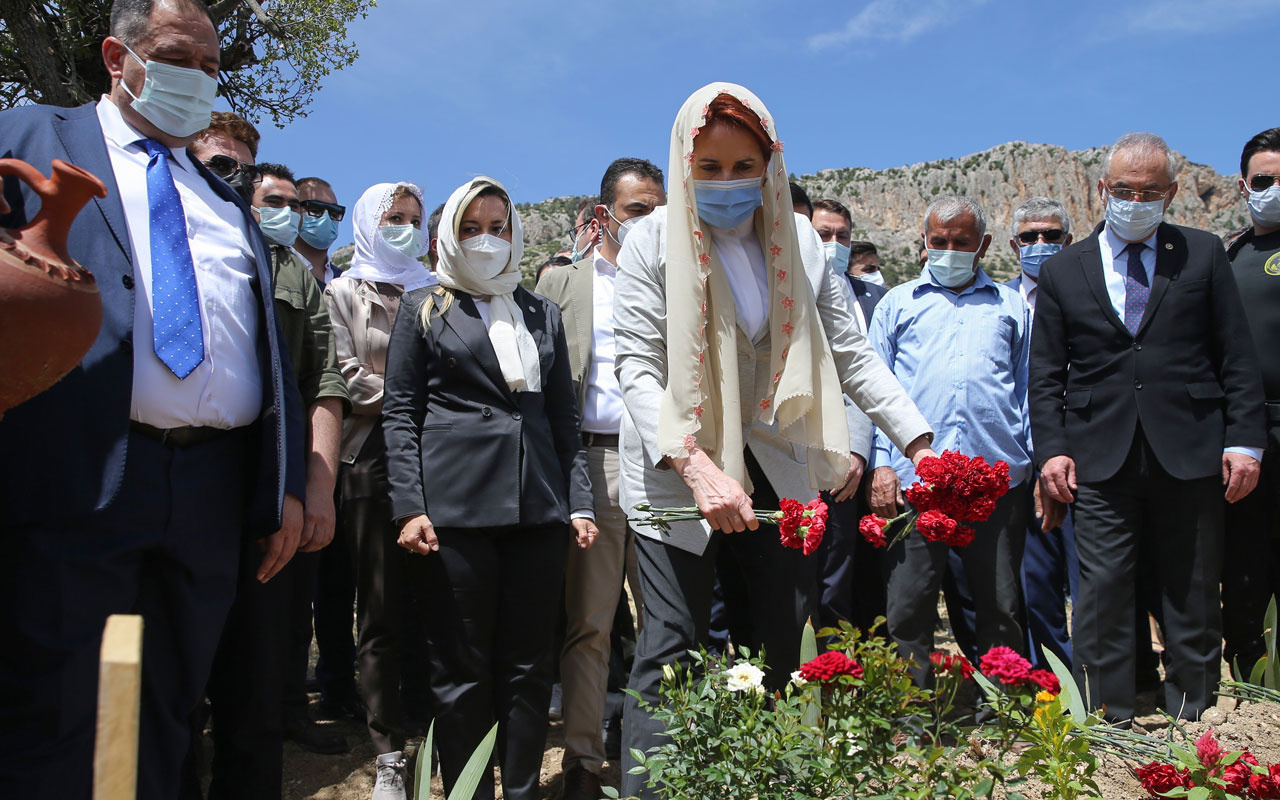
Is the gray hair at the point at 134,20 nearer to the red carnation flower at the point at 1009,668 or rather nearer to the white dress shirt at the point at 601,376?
the white dress shirt at the point at 601,376

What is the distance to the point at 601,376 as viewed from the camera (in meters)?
3.98

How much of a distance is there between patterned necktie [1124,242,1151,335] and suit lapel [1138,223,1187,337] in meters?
0.02

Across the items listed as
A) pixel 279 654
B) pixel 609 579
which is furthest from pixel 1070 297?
pixel 279 654

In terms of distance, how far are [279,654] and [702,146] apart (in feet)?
6.30

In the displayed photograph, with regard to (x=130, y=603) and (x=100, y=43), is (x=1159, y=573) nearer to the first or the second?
(x=130, y=603)

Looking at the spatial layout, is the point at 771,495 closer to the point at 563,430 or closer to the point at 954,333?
the point at 563,430

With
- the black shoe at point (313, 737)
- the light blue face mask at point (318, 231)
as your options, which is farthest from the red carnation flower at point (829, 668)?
the light blue face mask at point (318, 231)

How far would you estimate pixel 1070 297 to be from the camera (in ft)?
13.0

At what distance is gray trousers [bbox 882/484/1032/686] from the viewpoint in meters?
3.96

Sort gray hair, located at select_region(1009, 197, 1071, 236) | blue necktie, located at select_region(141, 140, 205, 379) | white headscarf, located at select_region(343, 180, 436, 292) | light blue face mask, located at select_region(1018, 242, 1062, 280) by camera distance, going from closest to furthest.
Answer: blue necktie, located at select_region(141, 140, 205, 379), white headscarf, located at select_region(343, 180, 436, 292), light blue face mask, located at select_region(1018, 242, 1062, 280), gray hair, located at select_region(1009, 197, 1071, 236)

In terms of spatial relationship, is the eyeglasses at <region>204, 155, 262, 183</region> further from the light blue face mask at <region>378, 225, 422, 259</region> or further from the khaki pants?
the khaki pants

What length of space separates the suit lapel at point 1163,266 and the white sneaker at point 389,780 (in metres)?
3.35

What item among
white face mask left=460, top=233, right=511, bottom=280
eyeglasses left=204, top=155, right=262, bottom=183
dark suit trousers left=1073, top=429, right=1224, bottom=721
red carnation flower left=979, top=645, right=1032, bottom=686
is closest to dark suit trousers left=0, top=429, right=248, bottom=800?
white face mask left=460, top=233, right=511, bottom=280

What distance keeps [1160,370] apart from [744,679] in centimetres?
275
